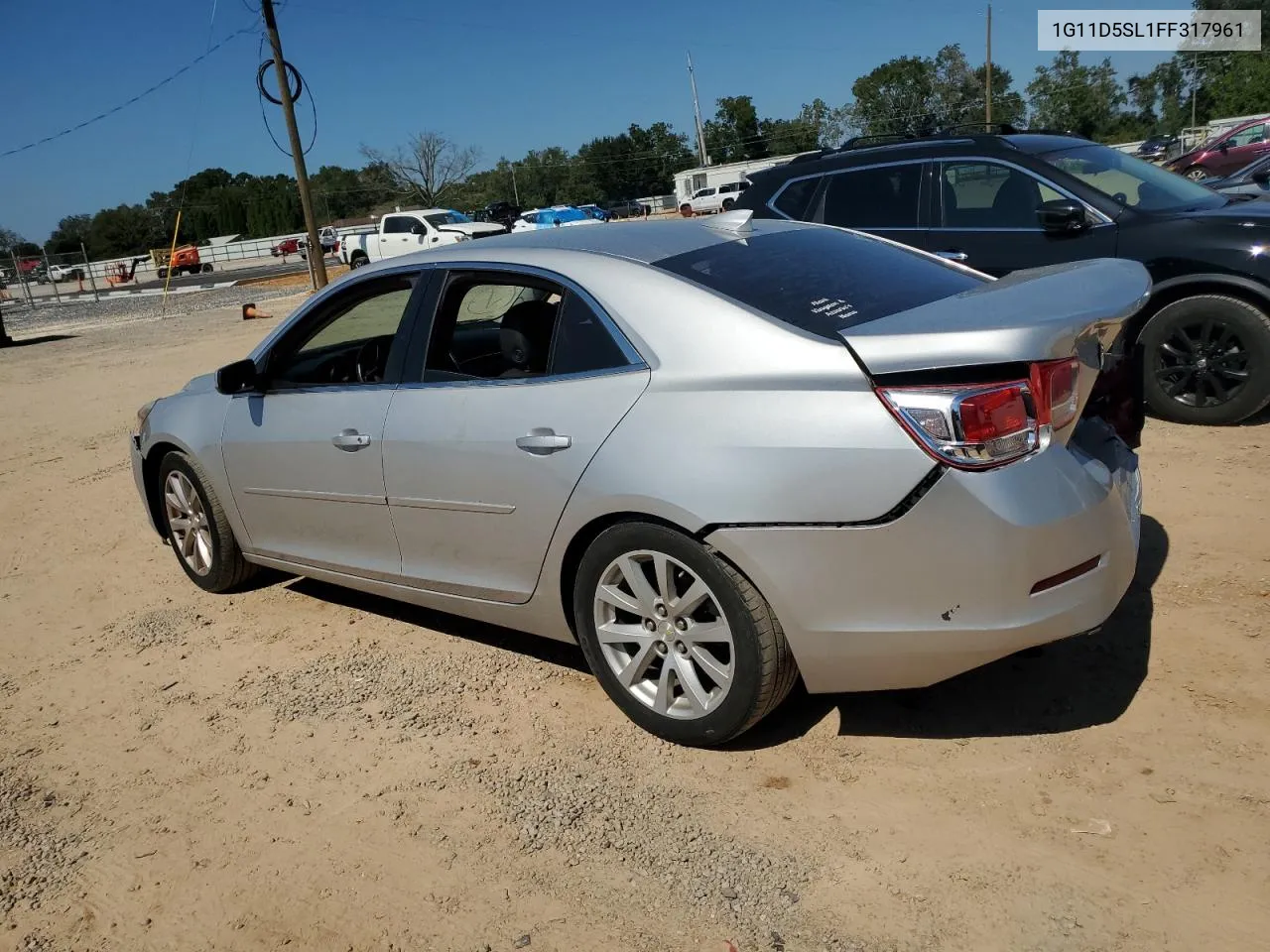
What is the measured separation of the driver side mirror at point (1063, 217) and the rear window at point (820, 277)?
2786mm

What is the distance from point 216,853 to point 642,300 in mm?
2080

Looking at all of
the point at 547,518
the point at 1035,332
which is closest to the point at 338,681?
the point at 547,518

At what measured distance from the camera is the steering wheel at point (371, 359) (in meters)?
4.11

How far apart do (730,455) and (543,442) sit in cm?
70

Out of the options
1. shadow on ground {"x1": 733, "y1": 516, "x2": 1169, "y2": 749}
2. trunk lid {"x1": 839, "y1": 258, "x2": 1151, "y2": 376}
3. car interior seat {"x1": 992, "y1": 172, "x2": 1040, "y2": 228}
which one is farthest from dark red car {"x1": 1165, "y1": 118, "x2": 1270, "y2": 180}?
trunk lid {"x1": 839, "y1": 258, "x2": 1151, "y2": 376}

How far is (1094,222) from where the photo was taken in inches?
247

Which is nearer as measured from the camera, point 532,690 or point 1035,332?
point 1035,332

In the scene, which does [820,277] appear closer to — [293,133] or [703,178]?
[293,133]

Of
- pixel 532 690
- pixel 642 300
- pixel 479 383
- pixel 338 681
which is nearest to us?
pixel 642 300

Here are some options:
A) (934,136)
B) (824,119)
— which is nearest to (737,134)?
(824,119)

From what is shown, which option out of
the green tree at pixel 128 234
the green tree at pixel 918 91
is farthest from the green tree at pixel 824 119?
the green tree at pixel 128 234

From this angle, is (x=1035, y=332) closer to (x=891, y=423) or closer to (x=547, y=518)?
(x=891, y=423)

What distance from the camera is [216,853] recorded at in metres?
2.95

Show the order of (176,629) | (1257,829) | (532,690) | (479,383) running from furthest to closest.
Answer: (176,629), (532,690), (479,383), (1257,829)
